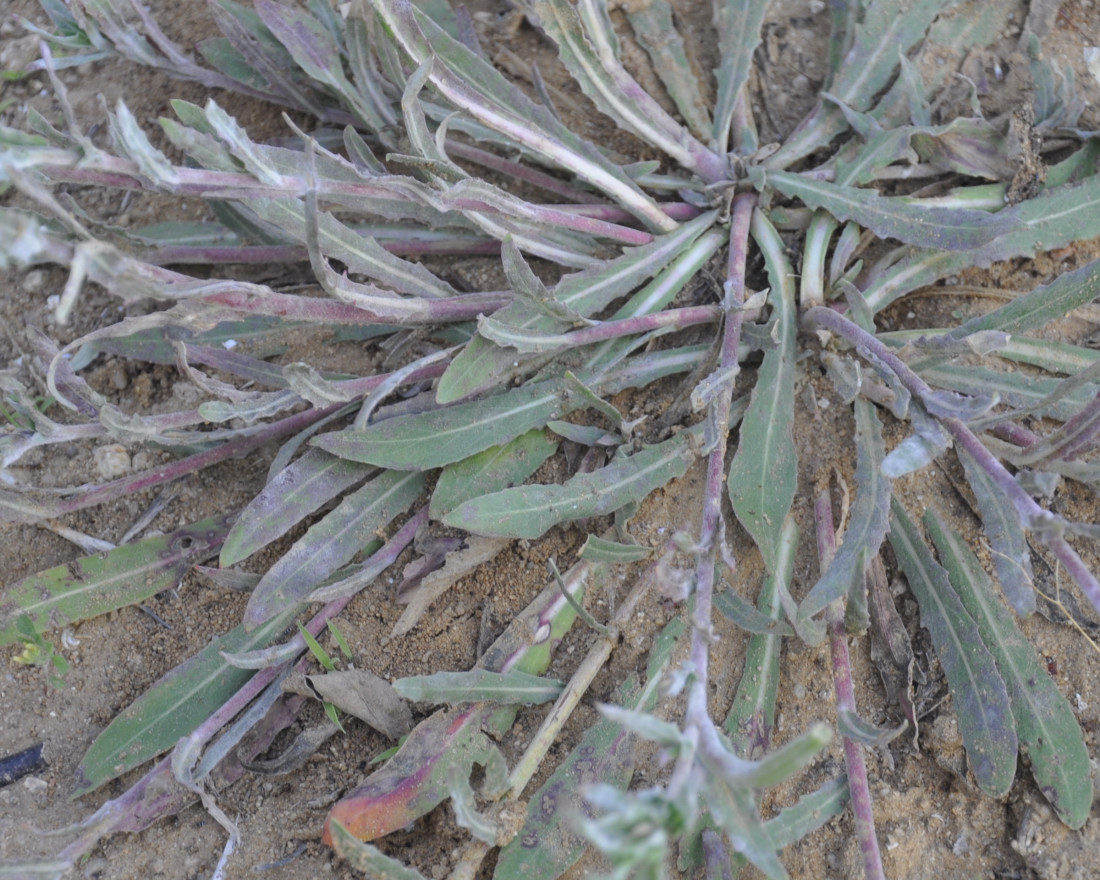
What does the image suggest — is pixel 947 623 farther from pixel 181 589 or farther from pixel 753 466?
pixel 181 589

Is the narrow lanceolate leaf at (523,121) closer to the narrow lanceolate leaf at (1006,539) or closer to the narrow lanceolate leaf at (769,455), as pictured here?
the narrow lanceolate leaf at (769,455)

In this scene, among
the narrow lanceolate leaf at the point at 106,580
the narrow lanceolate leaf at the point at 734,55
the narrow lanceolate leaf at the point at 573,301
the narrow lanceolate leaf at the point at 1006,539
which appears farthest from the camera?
the narrow lanceolate leaf at the point at 734,55

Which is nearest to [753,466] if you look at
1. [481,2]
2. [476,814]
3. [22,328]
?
[476,814]

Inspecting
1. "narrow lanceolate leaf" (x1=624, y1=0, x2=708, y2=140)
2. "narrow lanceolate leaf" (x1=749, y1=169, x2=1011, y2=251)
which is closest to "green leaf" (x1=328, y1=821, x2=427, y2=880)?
"narrow lanceolate leaf" (x1=749, y1=169, x2=1011, y2=251)

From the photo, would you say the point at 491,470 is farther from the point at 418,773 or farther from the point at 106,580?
the point at 106,580

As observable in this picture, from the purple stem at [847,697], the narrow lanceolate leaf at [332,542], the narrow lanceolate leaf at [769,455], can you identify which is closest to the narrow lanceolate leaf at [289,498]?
the narrow lanceolate leaf at [332,542]

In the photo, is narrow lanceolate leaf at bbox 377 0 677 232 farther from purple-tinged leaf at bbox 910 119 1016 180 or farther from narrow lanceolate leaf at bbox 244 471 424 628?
narrow lanceolate leaf at bbox 244 471 424 628
